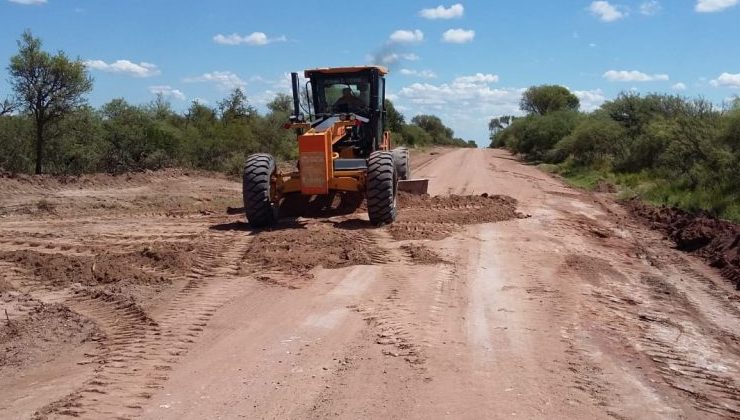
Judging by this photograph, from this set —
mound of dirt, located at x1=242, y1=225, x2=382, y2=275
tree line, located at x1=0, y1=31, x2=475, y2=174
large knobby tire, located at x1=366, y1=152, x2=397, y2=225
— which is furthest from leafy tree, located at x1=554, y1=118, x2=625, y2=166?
mound of dirt, located at x1=242, y1=225, x2=382, y2=275

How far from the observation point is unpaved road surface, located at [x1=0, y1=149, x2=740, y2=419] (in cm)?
507

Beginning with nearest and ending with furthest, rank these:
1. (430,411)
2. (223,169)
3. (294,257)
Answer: (430,411), (294,257), (223,169)

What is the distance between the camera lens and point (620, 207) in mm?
17141

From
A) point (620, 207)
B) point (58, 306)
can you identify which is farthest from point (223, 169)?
point (58, 306)

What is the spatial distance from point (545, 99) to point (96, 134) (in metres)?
64.6

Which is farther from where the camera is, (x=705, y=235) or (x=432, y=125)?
(x=432, y=125)

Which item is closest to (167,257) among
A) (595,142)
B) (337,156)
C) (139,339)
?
(139,339)

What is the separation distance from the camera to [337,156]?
13.2 m

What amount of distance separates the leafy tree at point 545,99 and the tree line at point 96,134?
53.3 metres

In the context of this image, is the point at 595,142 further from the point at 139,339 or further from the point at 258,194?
the point at 139,339

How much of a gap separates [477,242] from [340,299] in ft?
13.6

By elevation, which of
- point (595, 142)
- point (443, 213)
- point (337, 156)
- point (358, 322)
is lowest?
point (358, 322)

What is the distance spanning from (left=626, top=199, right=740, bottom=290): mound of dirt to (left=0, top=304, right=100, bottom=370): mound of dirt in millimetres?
7931

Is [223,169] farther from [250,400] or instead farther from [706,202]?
[250,400]
